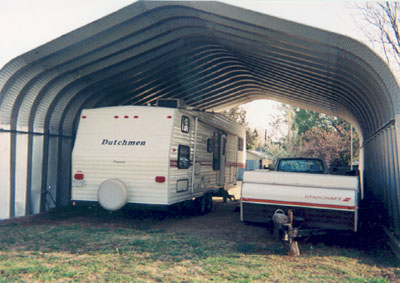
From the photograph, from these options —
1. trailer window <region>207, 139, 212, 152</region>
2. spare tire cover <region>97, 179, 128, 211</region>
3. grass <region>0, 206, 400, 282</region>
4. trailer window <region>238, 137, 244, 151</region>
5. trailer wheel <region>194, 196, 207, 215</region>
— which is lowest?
grass <region>0, 206, 400, 282</region>

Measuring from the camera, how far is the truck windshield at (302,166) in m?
10.1

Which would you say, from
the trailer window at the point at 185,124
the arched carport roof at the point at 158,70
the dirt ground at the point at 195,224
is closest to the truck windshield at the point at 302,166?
the arched carport roof at the point at 158,70

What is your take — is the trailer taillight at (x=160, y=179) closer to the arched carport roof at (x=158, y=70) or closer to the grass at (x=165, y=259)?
the grass at (x=165, y=259)

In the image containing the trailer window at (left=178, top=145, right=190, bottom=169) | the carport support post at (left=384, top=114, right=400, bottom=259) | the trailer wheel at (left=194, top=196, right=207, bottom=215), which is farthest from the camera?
the trailer wheel at (left=194, top=196, right=207, bottom=215)

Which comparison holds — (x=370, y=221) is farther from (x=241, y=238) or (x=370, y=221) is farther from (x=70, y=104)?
(x=70, y=104)

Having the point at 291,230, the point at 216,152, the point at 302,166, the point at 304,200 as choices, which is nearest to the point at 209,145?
the point at 216,152

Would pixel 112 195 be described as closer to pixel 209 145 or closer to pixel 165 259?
pixel 165 259

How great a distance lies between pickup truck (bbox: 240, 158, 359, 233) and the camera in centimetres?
679

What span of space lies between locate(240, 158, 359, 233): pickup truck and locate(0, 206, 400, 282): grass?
556 millimetres

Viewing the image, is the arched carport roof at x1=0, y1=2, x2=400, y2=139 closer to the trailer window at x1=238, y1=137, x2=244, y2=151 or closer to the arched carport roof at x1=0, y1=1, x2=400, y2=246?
the arched carport roof at x1=0, y1=1, x2=400, y2=246

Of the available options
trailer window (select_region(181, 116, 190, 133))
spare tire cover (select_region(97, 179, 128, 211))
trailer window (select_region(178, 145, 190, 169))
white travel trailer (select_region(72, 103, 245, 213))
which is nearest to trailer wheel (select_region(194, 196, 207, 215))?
white travel trailer (select_region(72, 103, 245, 213))

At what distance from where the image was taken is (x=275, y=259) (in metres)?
6.51

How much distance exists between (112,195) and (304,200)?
4.16 meters

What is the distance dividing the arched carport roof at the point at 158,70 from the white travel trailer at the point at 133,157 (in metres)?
1.49
